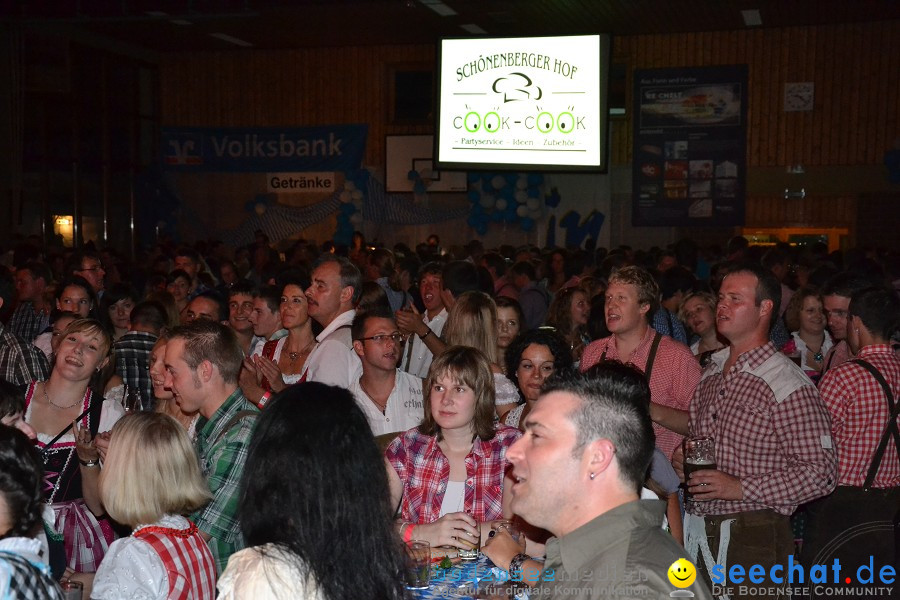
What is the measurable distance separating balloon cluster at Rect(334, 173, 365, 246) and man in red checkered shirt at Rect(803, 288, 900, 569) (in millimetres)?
12998

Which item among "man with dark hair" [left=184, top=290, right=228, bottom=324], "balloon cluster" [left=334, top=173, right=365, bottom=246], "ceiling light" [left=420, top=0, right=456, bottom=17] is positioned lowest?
"man with dark hair" [left=184, top=290, right=228, bottom=324]

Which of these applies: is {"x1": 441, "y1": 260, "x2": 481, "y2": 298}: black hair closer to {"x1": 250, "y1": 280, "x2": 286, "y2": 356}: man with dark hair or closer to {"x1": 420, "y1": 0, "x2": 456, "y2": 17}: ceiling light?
{"x1": 250, "y1": 280, "x2": 286, "y2": 356}: man with dark hair

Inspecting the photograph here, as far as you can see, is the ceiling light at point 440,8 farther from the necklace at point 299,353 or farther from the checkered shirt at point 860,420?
the checkered shirt at point 860,420

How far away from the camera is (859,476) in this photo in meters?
3.81

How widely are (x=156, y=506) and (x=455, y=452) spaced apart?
1.20 metres

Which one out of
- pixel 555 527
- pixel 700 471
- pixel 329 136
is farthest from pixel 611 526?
pixel 329 136

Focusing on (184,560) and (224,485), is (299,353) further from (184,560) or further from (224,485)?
(184,560)

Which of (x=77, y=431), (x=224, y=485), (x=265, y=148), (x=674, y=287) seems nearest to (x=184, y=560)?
(x=224, y=485)

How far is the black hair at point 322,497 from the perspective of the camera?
192cm

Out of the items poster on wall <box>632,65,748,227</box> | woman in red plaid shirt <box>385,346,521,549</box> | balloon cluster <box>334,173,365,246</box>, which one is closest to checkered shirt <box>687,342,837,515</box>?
woman in red plaid shirt <box>385,346,521,549</box>

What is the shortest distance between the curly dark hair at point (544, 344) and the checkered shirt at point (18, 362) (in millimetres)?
2446

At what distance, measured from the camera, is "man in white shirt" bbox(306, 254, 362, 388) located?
4719 mm

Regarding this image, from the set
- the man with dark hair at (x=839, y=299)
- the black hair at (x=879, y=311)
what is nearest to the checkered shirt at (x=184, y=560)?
the black hair at (x=879, y=311)

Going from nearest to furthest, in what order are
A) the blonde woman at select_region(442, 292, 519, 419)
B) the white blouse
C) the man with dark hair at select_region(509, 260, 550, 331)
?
the white blouse < the blonde woman at select_region(442, 292, 519, 419) < the man with dark hair at select_region(509, 260, 550, 331)
